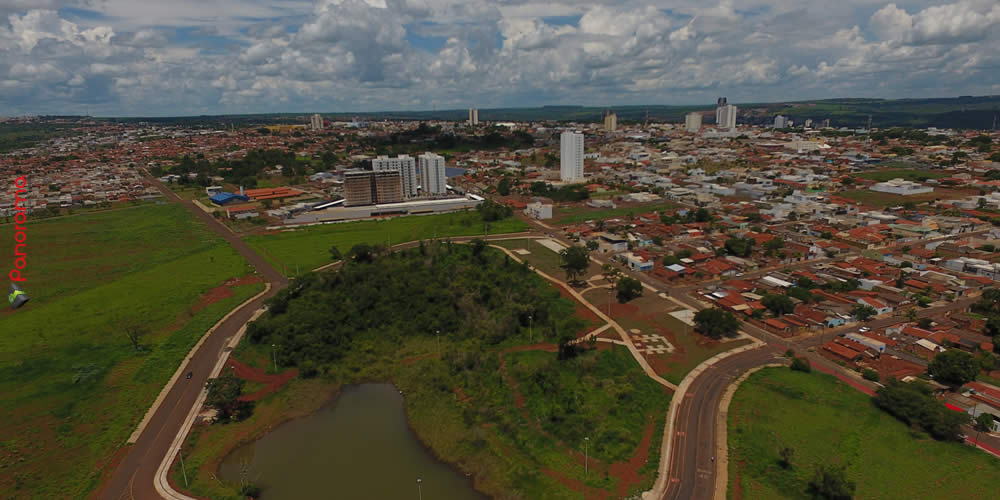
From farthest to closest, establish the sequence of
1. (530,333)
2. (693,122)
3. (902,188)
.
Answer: (693,122), (902,188), (530,333)

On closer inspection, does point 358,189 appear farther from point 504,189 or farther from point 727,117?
point 727,117

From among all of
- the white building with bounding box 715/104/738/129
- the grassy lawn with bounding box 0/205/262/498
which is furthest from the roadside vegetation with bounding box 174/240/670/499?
the white building with bounding box 715/104/738/129

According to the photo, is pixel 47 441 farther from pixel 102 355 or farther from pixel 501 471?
pixel 501 471

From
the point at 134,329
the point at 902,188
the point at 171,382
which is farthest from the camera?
the point at 902,188

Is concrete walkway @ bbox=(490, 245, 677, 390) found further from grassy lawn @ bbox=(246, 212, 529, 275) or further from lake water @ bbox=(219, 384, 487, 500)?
grassy lawn @ bbox=(246, 212, 529, 275)

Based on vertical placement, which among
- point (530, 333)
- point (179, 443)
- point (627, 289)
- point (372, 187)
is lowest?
point (179, 443)

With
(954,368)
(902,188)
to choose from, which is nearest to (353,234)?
(954,368)
